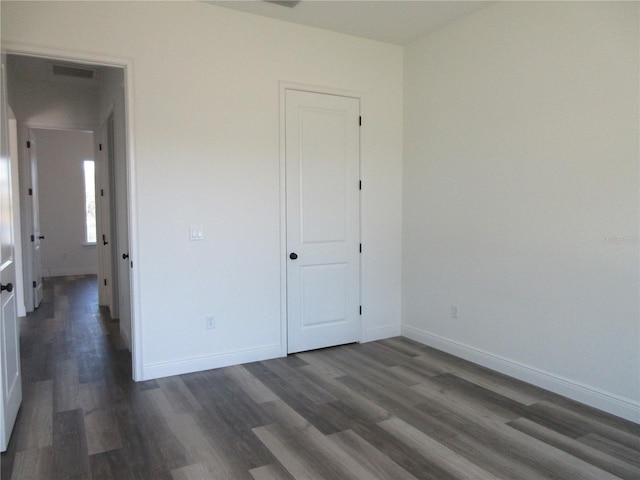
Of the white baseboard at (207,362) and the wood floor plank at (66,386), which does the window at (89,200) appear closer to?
the wood floor plank at (66,386)

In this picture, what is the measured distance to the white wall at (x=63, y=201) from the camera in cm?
905

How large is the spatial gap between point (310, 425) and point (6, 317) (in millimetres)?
1905

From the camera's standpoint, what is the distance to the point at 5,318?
2.67m

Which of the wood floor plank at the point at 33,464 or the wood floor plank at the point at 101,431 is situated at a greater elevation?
the wood floor plank at the point at 33,464

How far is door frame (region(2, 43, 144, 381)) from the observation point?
322 cm

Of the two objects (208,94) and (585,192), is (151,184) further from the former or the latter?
(585,192)

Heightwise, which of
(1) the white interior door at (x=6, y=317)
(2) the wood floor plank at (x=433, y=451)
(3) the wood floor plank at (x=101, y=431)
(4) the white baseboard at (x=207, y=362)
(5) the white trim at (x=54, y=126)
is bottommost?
(2) the wood floor plank at (x=433, y=451)

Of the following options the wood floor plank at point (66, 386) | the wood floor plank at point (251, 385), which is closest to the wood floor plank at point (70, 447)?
the wood floor plank at point (66, 386)

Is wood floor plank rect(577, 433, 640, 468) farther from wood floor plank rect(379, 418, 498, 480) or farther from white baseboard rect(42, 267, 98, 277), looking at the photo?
white baseboard rect(42, 267, 98, 277)

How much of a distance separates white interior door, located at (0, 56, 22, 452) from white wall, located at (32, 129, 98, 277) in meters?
6.87

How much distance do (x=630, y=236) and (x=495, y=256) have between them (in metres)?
1.03

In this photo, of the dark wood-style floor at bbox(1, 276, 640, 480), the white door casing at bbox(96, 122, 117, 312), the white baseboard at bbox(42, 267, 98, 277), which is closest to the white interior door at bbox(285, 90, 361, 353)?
the dark wood-style floor at bbox(1, 276, 640, 480)

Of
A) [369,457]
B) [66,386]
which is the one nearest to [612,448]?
[369,457]

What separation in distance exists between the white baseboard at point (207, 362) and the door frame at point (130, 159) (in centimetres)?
10
